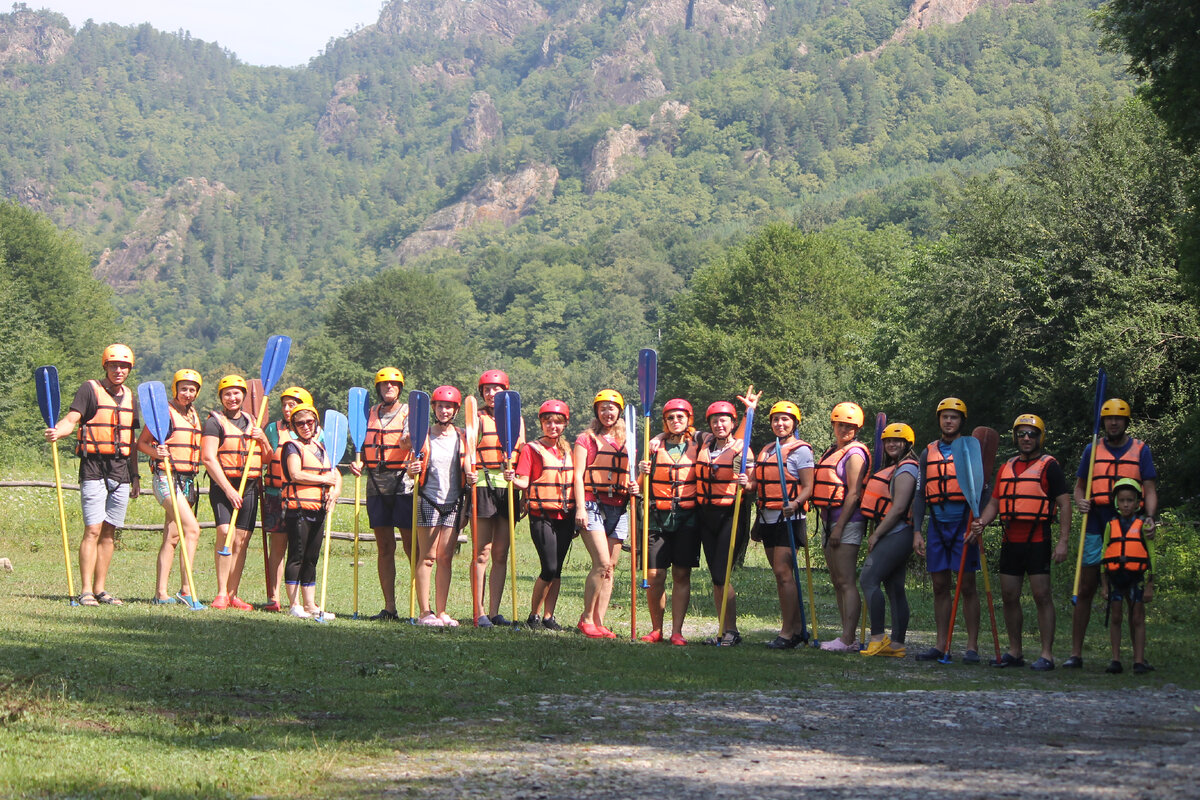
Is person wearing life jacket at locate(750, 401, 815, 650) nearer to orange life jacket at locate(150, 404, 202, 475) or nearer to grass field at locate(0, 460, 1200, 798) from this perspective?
grass field at locate(0, 460, 1200, 798)

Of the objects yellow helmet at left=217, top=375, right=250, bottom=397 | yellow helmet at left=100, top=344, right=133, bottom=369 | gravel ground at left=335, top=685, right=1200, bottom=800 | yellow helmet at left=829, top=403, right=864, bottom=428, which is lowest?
gravel ground at left=335, top=685, right=1200, bottom=800

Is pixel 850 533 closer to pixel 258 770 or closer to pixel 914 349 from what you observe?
pixel 258 770

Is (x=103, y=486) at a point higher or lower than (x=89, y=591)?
higher

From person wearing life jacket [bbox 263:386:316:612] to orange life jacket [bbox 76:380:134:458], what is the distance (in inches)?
54.1

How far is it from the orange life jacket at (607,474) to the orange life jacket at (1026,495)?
3.33 meters

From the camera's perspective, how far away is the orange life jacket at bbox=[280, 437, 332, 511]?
13.0 meters

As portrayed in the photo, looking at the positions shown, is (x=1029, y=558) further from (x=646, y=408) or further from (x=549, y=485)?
(x=549, y=485)

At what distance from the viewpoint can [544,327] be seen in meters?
161

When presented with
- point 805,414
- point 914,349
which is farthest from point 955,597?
point 805,414

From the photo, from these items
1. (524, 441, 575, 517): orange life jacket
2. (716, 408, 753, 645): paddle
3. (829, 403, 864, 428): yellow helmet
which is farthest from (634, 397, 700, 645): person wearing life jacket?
(829, 403, 864, 428): yellow helmet

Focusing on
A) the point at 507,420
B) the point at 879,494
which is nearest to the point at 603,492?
the point at 507,420

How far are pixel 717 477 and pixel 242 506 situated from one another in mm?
4956

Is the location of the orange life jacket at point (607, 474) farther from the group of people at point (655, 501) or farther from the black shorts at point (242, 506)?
the black shorts at point (242, 506)

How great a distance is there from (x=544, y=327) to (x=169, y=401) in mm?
147309
